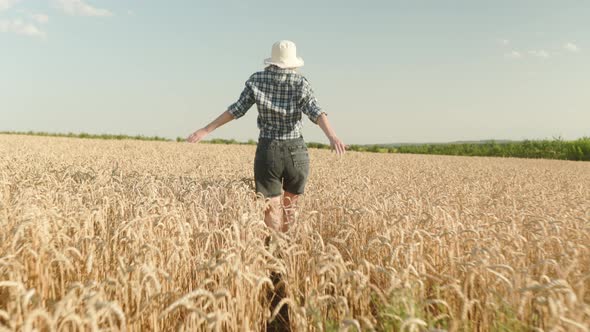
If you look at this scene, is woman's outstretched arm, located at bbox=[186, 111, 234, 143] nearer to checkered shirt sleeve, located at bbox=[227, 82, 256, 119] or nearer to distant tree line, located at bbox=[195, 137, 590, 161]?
checkered shirt sleeve, located at bbox=[227, 82, 256, 119]

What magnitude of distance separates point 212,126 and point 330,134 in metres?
1.34

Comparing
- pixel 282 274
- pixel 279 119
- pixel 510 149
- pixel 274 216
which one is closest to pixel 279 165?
pixel 279 119

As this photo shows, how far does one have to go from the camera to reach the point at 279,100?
4574 millimetres

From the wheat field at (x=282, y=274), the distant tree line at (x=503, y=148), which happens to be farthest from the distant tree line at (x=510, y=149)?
the wheat field at (x=282, y=274)

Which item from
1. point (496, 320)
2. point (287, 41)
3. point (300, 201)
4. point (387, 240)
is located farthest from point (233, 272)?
point (300, 201)

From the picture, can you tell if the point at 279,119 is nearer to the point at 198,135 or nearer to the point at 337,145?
the point at 337,145

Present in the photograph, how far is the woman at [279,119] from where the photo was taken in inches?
178

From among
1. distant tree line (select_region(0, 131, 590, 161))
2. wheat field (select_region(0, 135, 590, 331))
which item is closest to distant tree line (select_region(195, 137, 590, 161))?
distant tree line (select_region(0, 131, 590, 161))

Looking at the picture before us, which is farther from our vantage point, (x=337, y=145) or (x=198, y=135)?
(x=198, y=135)

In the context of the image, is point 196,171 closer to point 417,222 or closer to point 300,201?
point 300,201

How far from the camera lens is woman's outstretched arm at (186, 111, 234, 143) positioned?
4.66m

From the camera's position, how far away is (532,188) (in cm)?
971

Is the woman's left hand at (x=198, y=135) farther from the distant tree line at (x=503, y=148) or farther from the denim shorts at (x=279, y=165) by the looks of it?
the distant tree line at (x=503, y=148)

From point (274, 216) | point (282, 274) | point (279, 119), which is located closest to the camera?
point (282, 274)
